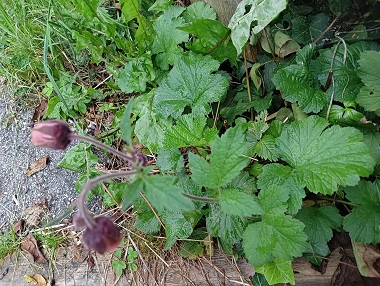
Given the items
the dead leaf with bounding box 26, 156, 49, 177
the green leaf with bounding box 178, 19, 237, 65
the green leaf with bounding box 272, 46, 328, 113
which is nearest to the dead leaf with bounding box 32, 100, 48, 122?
the dead leaf with bounding box 26, 156, 49, 177

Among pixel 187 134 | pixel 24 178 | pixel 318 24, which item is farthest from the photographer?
pixel 24 178

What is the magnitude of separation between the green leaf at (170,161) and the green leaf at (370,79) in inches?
26.0

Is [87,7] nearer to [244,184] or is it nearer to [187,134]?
[187,134]

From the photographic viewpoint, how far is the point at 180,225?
1.50 m

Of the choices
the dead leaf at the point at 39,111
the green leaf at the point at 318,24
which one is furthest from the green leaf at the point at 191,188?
the dead leaf at the point at 39,111

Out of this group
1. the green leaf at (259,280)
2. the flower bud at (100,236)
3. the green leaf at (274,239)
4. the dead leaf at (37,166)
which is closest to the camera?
the flower bud at (100,236)

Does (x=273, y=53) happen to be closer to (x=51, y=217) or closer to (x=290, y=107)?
(x=290, y=107)

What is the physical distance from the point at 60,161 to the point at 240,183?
2.91ft

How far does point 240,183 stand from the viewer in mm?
1458

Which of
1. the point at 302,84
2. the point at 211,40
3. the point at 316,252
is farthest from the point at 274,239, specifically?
the point at 211,40

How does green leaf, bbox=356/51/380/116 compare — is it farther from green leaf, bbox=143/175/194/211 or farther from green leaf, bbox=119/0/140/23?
green leaf, bbox=119/0/140/23

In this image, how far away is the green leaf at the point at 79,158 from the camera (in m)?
1.81

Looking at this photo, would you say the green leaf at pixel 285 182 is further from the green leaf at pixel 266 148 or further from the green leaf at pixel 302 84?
the green leaf at pixel 302 84

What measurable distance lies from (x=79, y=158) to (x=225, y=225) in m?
0.75
